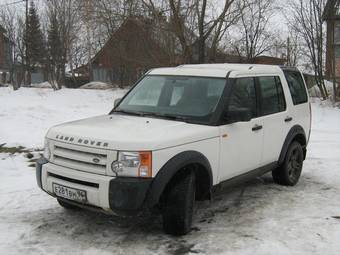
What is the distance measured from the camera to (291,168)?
714cm

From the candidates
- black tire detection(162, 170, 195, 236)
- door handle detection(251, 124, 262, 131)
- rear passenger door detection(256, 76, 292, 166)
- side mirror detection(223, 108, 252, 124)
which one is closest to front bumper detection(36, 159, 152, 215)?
black tire detection(162, 170, 195, 236)

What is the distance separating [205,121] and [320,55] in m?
15.9

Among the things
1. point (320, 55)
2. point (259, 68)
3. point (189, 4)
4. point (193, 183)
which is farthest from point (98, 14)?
point (193, 183)

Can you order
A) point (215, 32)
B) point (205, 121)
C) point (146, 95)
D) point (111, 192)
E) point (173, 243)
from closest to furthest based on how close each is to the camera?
1. point (111, 192)
2. point (173, 243)
3. point (205, 121)
4. point (146, 95)
5. point (215, 32)

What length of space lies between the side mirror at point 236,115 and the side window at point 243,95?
7cm

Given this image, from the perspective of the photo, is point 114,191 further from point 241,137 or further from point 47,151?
point 241,137

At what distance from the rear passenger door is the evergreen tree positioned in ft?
105

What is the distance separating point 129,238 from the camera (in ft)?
16.0

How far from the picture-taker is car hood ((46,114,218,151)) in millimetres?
4477

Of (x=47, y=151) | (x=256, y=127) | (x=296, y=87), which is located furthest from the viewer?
(x=296, y=87)

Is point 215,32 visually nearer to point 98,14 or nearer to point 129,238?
point 98,14

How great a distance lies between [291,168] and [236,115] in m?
2.24

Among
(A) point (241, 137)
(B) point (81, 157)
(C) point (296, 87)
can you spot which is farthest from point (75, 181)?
(C) point (296, 87)

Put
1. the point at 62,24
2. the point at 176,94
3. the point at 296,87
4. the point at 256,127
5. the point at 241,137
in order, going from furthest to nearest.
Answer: the point at 62,24
the point at 296,87
the point at 256,127
the point at 176,94
the point at 241,137
